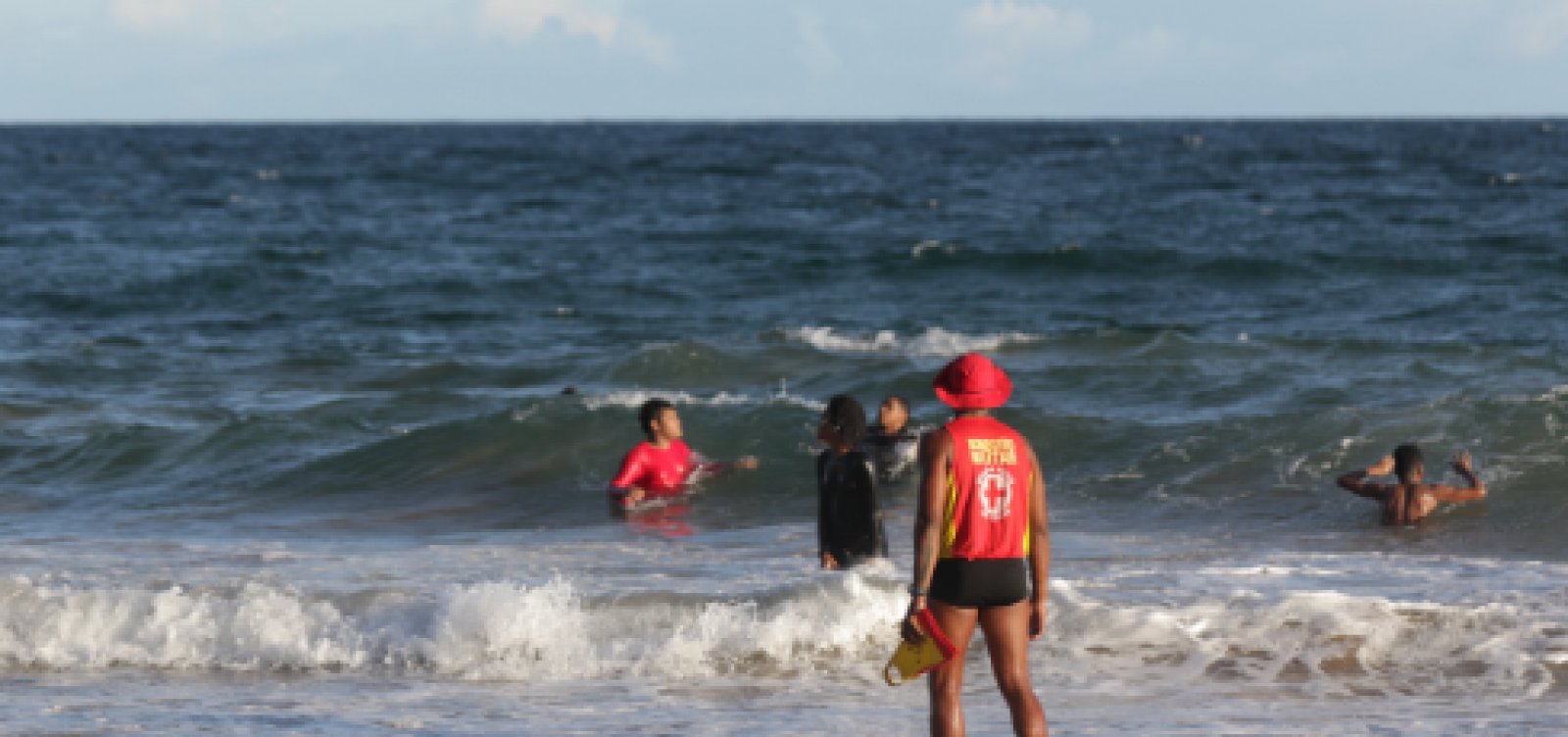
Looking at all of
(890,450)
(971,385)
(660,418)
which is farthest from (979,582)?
(660,418)

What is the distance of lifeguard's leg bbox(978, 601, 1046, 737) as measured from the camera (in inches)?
248

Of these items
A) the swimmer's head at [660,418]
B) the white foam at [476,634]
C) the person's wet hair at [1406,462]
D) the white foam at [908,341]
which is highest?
the white foam at [908,341]

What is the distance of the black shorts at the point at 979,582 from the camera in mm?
6211

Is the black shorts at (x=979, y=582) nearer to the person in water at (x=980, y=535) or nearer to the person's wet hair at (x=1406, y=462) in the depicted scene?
the person in water at (x=980, y=535)

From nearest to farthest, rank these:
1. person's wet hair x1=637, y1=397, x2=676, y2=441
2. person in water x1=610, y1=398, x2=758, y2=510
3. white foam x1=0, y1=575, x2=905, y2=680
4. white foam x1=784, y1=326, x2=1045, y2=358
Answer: white foam x1=0, y1=575, x2=905, y2=680 → person's wet hair x1=637, y1=397, x2=676, y2=441 → person in water x1=610, y1=398, x2=758, y2=510 → white foam x1=784, y1=326, x2=1045, y2=358

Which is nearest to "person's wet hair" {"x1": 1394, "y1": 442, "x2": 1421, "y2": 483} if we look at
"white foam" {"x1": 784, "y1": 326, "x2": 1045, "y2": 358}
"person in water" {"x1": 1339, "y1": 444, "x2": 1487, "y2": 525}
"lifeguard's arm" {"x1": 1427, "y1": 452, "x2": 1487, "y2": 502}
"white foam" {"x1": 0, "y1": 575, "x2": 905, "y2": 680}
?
"person in water" {"x1": 1339, "y1": 444, "x2": 1487, "y2": 525}

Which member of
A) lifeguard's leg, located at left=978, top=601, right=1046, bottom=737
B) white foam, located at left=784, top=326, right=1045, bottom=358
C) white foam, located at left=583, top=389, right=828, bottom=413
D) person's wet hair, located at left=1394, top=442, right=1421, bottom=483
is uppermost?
white foam, located at left=784, top=326, right=1045, bottom=358

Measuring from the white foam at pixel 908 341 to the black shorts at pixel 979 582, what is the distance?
14.1m

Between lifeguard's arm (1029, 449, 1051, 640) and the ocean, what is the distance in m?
1.27

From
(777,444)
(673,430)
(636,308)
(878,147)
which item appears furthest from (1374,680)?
(878,147)

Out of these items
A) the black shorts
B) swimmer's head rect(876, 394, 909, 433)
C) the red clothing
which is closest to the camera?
the black shorts

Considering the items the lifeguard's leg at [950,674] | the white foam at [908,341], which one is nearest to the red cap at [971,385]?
the lifeguard's leg at [950,674]

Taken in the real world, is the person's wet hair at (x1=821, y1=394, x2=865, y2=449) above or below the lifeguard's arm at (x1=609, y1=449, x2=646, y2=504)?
above

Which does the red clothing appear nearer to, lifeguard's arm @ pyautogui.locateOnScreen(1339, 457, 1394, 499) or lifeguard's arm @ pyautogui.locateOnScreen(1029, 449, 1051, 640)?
lifeguard's arm @ pyautogui.locateOnScreen(1339, 457, 1394, 499)
